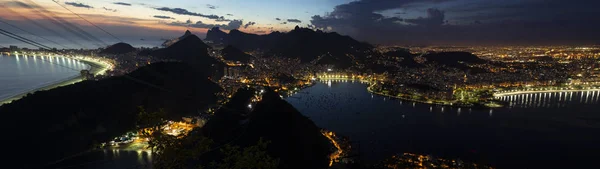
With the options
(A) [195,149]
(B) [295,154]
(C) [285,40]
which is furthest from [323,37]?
(A) [195,149]

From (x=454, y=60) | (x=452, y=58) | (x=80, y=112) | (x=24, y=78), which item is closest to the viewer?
(x=80, y=112)

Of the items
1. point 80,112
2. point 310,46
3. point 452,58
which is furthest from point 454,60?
point 80,112

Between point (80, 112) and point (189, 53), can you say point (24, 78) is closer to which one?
point (189, 53)

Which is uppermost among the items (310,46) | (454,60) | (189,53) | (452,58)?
(310,46)

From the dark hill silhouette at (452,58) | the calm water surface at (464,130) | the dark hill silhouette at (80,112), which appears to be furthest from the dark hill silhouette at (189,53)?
the dark hill silhouette at (452,58)

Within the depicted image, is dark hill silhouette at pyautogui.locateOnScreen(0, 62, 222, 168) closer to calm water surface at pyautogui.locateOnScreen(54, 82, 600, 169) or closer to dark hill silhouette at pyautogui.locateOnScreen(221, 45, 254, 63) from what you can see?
calm water surface at pyautogui.locateOnScreen(54, 82, 600, 169)

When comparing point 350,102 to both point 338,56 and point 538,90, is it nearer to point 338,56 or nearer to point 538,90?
point 538,90

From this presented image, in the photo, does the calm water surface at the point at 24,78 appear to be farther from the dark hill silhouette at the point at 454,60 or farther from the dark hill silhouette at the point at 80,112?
the dark hill silhouette at the point at 454,60
